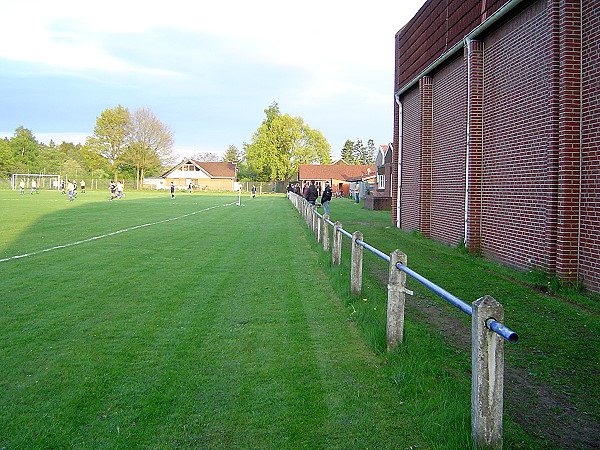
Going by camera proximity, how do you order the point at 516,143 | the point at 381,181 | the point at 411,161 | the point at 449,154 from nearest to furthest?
the point at 516,143, the point at 449,154, the point at 411,161, the point at 381,181

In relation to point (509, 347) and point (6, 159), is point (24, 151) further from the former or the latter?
point (509, 347)

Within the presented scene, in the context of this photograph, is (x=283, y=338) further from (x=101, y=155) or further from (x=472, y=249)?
(x=101, y=155)

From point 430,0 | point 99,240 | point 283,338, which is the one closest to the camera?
point 283,338

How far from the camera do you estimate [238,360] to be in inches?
218

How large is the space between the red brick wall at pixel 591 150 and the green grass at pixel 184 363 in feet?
12.9

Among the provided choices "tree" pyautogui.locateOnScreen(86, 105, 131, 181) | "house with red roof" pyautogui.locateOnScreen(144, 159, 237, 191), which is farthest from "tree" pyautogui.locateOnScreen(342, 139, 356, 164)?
"tree" pyautogui.locateOnScreen(86, 105, 131, 181)

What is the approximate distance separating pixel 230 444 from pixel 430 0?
16498 mm

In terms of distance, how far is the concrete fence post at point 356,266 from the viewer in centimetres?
798

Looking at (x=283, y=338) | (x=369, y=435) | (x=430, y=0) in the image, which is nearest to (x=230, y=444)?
(x=369, y=435)

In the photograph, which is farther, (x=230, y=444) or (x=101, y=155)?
(x=101, y=155)

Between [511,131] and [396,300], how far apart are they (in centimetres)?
736

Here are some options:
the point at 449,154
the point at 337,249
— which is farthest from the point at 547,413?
the point at 449,154

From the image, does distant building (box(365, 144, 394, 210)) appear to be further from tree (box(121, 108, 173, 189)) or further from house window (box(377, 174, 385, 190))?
tree (box(121, 108, 173, 189))

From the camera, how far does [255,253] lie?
14.0 meters
